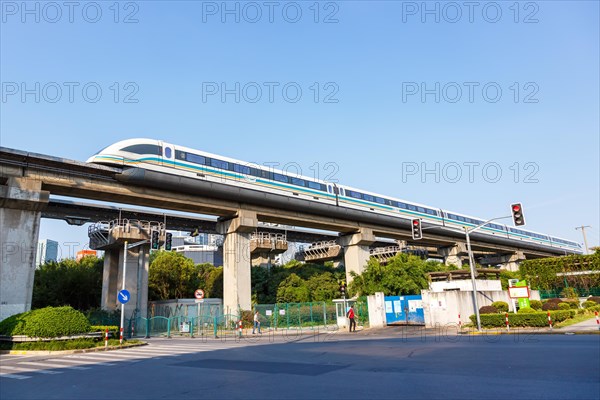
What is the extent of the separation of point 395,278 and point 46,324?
28.5 metres

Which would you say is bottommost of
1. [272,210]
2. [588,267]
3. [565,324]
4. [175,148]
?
[565,324]

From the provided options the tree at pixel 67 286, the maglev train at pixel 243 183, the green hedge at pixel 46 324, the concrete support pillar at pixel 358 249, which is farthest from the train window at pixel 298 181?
the tree at pixel 67 286

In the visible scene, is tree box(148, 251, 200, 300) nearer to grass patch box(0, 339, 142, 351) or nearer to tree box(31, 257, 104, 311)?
tree box(31, 257, 104, 311)

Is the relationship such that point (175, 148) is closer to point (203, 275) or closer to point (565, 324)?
point (565, 324)

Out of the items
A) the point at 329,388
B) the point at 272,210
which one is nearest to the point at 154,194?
the point at 272,210

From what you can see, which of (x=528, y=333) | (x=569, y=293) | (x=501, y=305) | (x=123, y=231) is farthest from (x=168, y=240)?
(x=569, y=293)

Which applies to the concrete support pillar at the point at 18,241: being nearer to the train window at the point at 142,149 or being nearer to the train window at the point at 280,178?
the train window at the point at 142,149

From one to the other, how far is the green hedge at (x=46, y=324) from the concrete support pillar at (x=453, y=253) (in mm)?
58034

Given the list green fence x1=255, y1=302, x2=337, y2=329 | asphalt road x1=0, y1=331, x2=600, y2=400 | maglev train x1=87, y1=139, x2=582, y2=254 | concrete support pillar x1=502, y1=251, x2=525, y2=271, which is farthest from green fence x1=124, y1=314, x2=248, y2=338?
concrete support pillar x1=502, y1=251, x2=525, y2=271

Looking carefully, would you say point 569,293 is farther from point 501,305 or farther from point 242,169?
point 242,169

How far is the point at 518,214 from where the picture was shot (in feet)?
71.7

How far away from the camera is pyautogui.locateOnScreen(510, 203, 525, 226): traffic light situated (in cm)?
2167

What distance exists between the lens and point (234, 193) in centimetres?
3591

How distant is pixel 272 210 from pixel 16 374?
2984 cm
